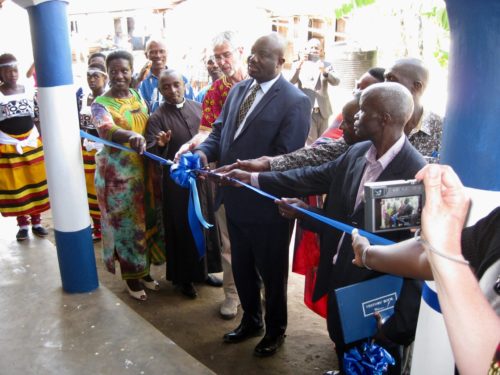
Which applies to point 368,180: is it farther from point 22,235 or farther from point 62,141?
point 22,235

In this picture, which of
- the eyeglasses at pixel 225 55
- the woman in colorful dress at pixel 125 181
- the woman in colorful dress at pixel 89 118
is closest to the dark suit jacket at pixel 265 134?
the eyeglasses at pixel 225 55

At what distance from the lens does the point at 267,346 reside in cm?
327

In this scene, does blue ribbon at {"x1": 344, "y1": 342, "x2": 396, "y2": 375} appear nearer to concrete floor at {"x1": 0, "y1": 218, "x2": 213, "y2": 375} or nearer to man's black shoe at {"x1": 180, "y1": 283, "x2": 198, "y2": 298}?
concrete floor at {"x1": 0, "y1": 218, "x2": 213, "y2": 375}

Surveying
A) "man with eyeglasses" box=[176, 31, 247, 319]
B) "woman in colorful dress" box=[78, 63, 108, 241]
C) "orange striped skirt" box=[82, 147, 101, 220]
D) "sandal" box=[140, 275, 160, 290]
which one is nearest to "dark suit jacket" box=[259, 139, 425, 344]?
"man with eyeglasses" box=[176, 31, 247, 319]

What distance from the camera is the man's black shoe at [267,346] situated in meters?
3.25

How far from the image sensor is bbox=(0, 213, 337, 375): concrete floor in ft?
9.12

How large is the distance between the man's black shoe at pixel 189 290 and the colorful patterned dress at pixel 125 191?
35 cm

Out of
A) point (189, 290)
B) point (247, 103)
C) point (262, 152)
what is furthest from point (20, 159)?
point (262, 152)

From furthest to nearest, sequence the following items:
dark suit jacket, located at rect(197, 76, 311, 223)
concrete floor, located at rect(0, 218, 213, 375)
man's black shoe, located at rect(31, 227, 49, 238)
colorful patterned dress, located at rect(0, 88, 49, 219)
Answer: man's black shoe, located at rect(31, 227, 49, 238) < colorful patterned dress, located at rect(0, 88, 49, 219) < dark suit jacket, located at rect(197, 76, 311, 223) < concrete floor, located at rect(0, 218, 213, 375)

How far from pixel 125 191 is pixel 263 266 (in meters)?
1.36

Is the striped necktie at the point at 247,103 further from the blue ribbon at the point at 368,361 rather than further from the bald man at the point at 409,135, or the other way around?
the blue ribbon at the point at 368,361

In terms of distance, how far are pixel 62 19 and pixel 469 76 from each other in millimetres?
2543

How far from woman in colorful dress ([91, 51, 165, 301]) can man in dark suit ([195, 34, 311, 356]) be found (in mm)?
749

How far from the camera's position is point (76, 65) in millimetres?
16391
